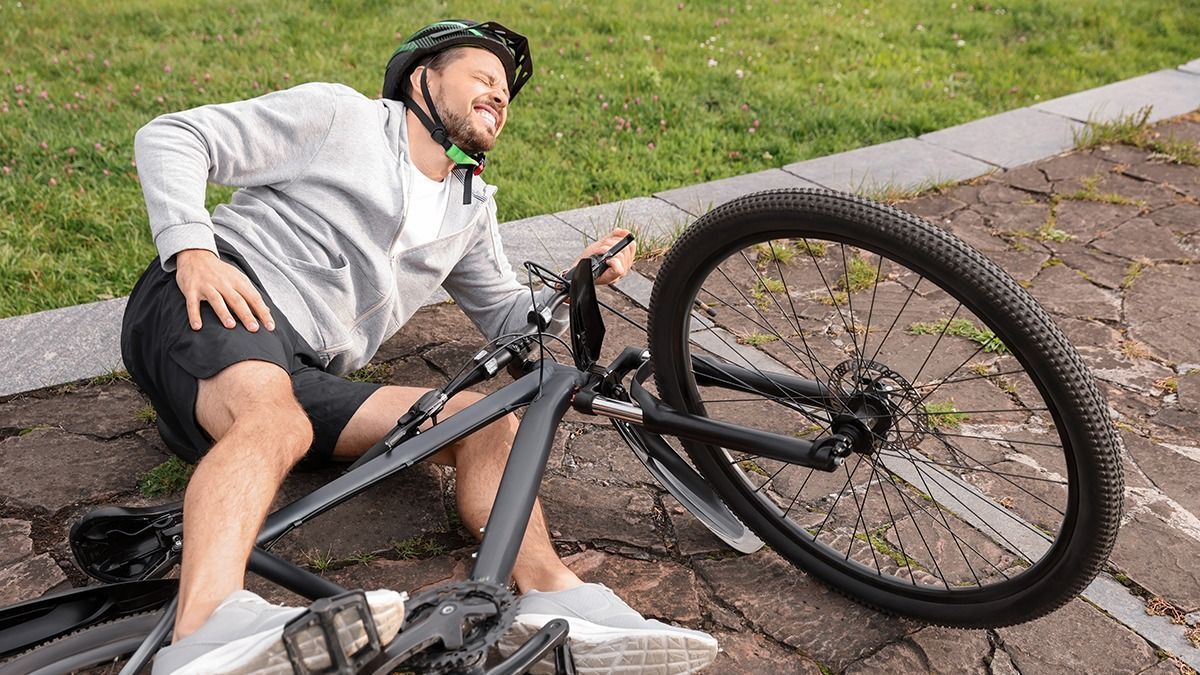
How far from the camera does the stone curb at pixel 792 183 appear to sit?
309cm

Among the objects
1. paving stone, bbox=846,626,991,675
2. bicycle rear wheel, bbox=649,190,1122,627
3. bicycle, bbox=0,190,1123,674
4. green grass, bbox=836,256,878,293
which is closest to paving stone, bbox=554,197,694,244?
bicycle rear wheel, bbox=649,190,1122,627

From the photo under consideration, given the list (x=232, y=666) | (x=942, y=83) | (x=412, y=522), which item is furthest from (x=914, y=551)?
(x=942, y=83)

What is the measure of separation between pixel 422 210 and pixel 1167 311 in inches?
103

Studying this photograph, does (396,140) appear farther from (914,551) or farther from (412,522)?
(914,551)

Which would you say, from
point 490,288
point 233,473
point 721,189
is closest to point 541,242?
point 721,189

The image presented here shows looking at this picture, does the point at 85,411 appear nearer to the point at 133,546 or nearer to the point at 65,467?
the point at 65,467

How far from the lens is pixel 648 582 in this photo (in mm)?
2342

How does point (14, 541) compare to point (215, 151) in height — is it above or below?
below

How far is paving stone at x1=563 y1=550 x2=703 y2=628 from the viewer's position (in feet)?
7.41

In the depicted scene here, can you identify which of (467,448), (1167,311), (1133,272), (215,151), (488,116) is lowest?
(467,448)

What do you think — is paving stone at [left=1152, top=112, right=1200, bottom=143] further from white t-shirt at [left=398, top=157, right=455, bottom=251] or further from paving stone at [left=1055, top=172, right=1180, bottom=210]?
white t-shirt at [left=398, top=157, right=455, bottom=251]

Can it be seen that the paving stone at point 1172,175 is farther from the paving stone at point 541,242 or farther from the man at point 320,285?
the man at point 320,285

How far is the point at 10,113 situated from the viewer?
478 cm

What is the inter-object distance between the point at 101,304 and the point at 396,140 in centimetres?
136
